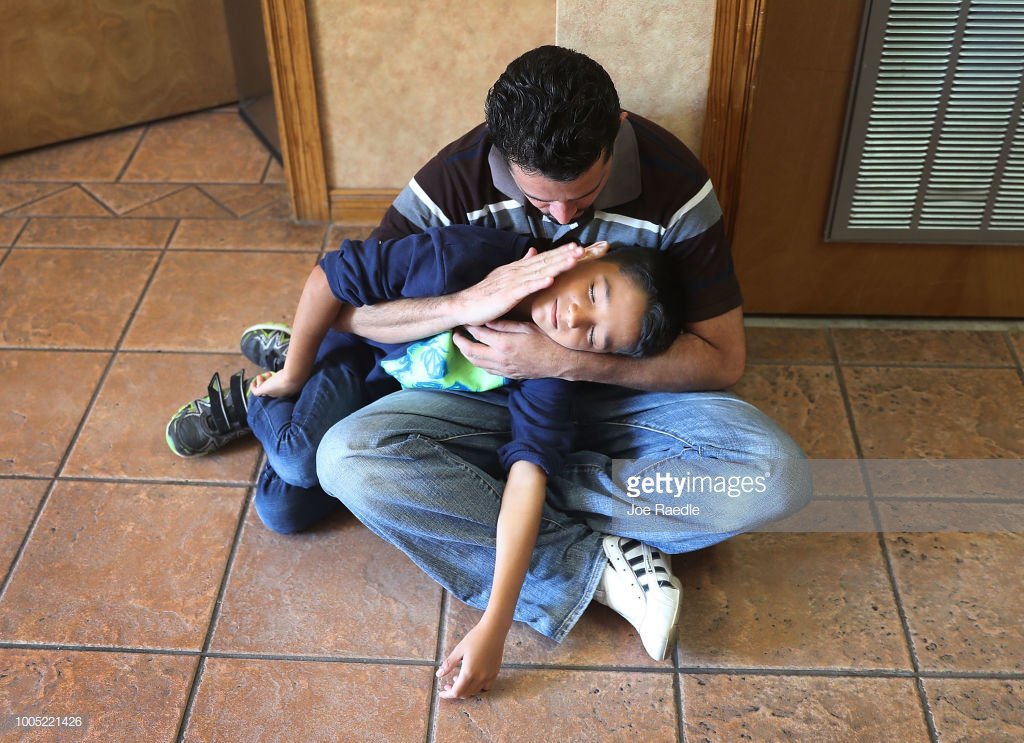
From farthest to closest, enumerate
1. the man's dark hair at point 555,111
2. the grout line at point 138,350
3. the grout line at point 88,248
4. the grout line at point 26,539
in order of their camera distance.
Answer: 1. the grout line at point 88,248
2. the grout line at point 138,350
3. the grout line at point 26,539
4. the man's dark hair at point 555,111

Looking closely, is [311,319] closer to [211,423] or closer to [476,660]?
[211,423]

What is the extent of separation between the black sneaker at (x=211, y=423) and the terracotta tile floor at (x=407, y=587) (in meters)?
0.04

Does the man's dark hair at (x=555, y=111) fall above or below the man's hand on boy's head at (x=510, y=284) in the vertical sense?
above

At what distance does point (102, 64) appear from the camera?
111 inches

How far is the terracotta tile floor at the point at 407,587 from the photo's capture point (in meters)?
1.53

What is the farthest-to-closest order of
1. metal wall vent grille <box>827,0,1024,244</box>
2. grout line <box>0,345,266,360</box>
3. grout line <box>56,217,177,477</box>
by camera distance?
grout line <box>0,345,266,360</box>, grout line <box>56,217,177,477</box>, metal wall vent grille <box>827,0,1024,244</box>

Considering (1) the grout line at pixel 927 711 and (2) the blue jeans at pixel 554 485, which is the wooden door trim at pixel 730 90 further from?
(1) the grout line at pixel 927 711

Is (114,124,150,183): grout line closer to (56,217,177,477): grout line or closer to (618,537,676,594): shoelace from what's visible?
(56,217,177,477): grout line

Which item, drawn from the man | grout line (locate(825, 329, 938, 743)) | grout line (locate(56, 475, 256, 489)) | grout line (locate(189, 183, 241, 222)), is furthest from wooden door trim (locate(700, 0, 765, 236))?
grout line (locate(189, 183, 241, 222))

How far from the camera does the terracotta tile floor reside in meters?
1.53

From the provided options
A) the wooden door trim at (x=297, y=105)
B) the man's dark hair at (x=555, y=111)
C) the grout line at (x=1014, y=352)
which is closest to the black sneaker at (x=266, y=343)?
the wooden door trim at (x=297, y=105)

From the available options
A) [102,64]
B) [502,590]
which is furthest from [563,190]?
[102,64]

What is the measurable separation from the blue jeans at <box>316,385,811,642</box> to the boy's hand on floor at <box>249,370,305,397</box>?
0.55ft

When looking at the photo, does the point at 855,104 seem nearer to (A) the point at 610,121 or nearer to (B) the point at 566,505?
(A) the point at 610,121
